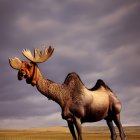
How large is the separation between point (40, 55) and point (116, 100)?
11.0 ft

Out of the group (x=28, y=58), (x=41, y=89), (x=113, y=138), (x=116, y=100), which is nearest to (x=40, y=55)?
(x=28, y=58)

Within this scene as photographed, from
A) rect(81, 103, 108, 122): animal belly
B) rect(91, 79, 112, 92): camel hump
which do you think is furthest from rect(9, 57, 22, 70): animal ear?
rect(91, 79, 112, 92): camel hump

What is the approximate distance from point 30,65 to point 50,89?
0.95 metres

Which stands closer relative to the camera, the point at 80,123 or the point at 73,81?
the point at 80,123

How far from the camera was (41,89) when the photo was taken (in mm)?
10039

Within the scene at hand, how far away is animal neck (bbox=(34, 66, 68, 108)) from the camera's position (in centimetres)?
1003

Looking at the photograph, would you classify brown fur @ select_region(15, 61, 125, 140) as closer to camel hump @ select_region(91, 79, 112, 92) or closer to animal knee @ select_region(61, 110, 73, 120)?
animal knee @ select_region(61, 110, 73, 120)

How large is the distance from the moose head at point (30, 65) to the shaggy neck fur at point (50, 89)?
6 cm

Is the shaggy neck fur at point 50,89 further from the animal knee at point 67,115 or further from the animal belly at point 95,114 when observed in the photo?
the animal belly at point 95,114

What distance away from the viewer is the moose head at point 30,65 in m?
9.83

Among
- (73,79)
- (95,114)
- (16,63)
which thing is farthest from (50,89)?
(95,114)

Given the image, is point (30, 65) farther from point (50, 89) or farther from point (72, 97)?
point (72, 97)

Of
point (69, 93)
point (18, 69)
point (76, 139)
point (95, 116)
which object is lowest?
point (76, 139)

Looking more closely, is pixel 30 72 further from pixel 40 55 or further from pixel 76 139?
pixel 76 139
